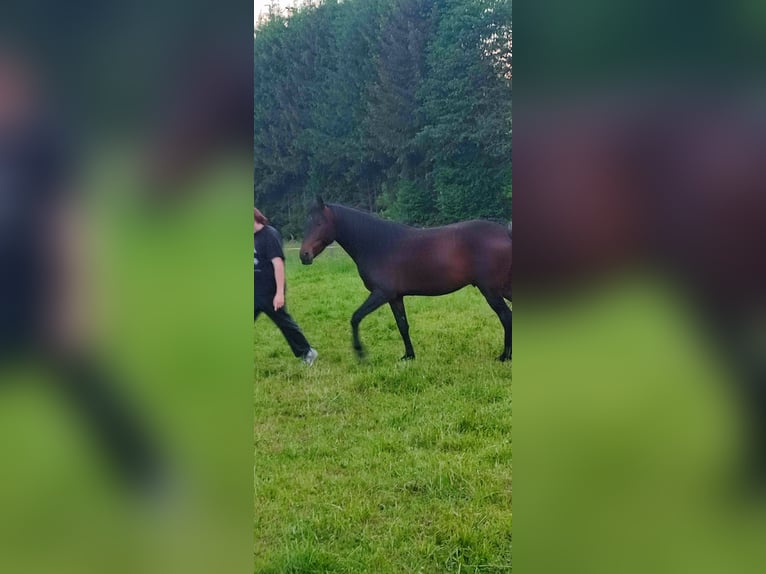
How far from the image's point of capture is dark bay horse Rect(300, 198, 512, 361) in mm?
2361

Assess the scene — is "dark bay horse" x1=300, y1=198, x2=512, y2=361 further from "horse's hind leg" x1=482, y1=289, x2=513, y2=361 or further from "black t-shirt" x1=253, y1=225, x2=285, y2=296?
"black t-shirt" x1=253, y1=225, x2=285, y2=296

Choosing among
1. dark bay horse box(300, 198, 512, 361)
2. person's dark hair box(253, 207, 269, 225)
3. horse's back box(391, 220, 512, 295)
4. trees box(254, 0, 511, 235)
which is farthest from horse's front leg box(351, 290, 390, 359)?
person's dark hair box(253, 207, 269, 225)

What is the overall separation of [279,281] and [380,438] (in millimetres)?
652

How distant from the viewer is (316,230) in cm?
242

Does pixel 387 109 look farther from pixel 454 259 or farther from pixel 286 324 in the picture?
pixel 286 324

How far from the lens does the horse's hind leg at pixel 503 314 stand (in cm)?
235

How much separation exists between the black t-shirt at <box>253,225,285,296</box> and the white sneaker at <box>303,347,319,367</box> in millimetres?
246

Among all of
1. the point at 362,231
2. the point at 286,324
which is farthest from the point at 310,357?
the point at 362,231
